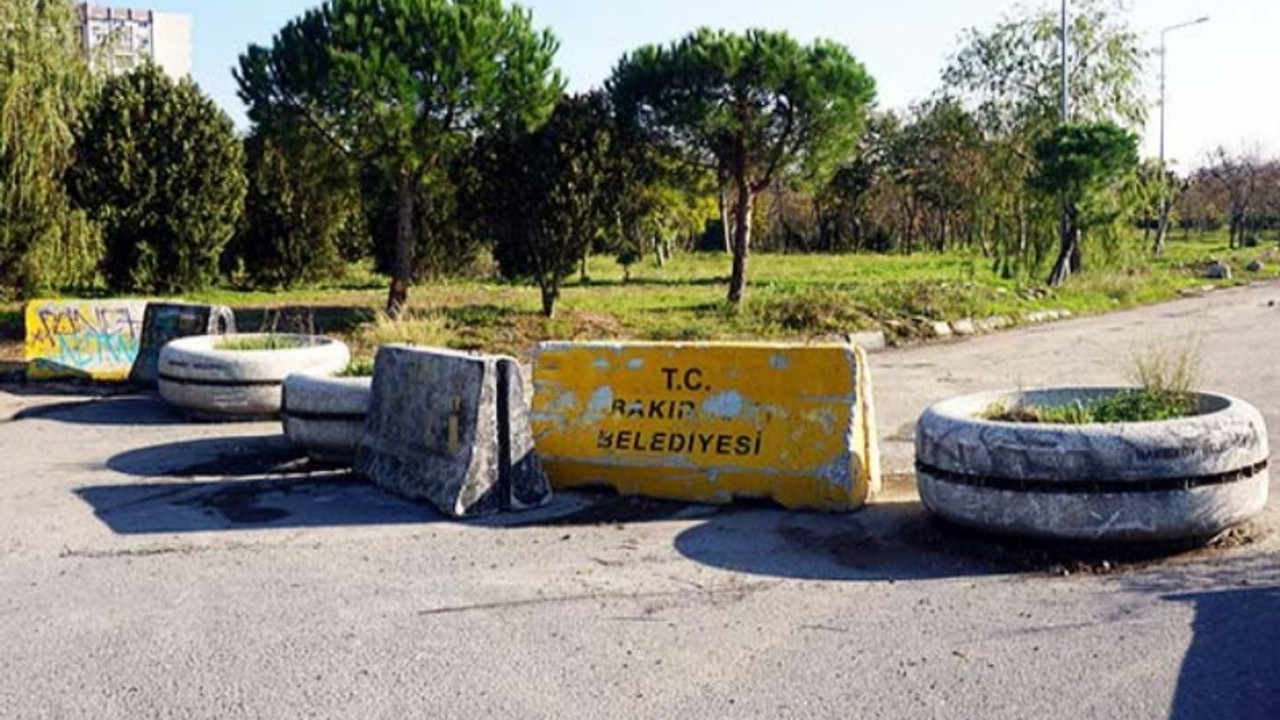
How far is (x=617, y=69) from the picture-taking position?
1878cm

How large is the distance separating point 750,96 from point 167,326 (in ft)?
31.3

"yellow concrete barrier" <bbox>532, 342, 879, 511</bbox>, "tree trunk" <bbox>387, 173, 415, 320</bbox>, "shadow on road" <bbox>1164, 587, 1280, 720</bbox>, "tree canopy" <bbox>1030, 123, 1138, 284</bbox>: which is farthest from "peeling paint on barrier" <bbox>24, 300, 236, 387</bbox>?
"tree canopy" <bbox>1030, 123, 1138, 284</bbox>

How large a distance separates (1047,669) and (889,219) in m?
50.1

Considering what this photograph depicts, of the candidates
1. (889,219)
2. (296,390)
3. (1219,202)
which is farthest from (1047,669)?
(1219,202)

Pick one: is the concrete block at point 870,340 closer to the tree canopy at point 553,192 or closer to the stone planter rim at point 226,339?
the tree canopy at point 553,192

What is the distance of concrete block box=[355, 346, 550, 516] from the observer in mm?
7004

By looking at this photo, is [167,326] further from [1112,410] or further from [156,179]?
[1112,410]

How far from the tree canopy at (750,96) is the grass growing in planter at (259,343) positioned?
8.17 meters

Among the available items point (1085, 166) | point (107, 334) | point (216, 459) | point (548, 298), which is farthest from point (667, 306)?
point (216, 459)

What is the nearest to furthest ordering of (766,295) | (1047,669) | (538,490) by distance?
(1047,669), (538,490), (766,295)

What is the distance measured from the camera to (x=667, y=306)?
1962 cm

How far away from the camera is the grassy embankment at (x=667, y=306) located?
16156 millimetres

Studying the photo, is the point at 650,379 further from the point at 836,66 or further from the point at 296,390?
the point at 836,66

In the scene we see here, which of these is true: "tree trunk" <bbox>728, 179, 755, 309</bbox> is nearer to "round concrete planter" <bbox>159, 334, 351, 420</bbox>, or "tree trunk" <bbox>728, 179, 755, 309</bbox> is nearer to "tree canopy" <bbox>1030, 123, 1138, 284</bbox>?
"tree canopy" <bbox>1030, 123, 1138, 284</bbox>
